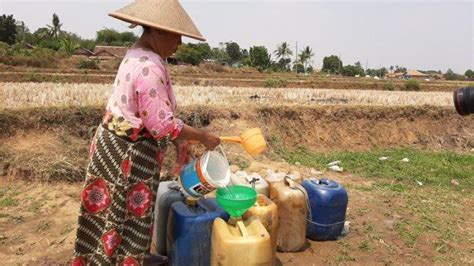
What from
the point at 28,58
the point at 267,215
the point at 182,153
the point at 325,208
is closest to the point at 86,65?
the point at 28,58

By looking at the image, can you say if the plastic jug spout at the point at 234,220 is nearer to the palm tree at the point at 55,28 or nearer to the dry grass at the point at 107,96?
the dry grass at the point at 107,96

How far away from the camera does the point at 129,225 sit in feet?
7.81

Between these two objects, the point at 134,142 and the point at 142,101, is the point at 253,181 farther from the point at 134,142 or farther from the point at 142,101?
the point at 142,101

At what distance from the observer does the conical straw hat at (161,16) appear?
2188mm

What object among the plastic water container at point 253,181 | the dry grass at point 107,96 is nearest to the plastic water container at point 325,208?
the plastic water container at point 253,181

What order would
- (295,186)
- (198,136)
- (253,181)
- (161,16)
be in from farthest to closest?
(295,186) → (253,181) → (198,136) → (161,16)

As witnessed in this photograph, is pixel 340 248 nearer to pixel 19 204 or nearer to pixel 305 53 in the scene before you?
pixel 19 204

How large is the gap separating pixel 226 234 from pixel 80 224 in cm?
90

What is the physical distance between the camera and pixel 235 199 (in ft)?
8.06

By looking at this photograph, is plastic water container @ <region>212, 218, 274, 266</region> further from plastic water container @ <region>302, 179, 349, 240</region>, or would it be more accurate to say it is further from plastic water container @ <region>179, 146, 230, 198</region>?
plastic water container @ <region>302, 179, 349, 240</region>

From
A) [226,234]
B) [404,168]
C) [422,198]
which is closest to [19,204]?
[226,234]

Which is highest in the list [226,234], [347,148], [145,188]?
[145,188]

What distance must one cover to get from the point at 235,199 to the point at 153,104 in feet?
2.69

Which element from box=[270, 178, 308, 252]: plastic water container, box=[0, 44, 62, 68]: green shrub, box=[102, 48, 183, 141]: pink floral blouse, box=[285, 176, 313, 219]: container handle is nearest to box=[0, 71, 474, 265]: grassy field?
box=[270, 178, 308, 252]: plastic water container
